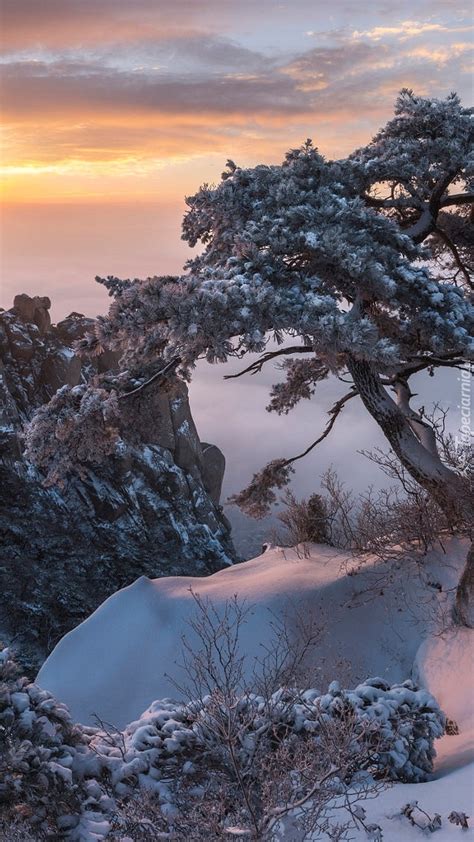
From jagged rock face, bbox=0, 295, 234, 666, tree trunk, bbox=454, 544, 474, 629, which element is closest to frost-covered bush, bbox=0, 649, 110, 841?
tree trunk, bbox=454, 544, 474, 629

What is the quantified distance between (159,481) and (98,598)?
756 centimetres

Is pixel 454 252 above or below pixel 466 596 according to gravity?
above

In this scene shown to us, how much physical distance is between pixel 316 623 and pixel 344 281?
5.27 meters

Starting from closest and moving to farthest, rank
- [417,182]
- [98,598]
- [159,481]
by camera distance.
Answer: [417,182] < [98,598] < [159,481]

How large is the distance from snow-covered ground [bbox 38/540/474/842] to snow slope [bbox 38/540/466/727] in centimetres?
2

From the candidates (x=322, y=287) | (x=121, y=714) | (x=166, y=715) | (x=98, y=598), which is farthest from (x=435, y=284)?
(x=98, y=598)

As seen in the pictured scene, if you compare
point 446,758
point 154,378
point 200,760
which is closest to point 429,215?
point 154,378

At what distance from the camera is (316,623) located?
1308 cm

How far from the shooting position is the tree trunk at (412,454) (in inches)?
517

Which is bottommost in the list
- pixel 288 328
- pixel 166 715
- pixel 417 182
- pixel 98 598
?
pixel 98 598

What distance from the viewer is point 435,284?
12188mm

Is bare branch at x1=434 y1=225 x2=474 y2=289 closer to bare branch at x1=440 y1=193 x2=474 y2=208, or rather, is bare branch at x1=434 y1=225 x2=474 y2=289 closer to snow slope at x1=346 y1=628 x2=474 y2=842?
bare branch at x1=440 y1=193 x2=474 y2=208

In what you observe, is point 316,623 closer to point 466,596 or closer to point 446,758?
point 466,596

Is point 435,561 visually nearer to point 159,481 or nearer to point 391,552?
point 391,552
